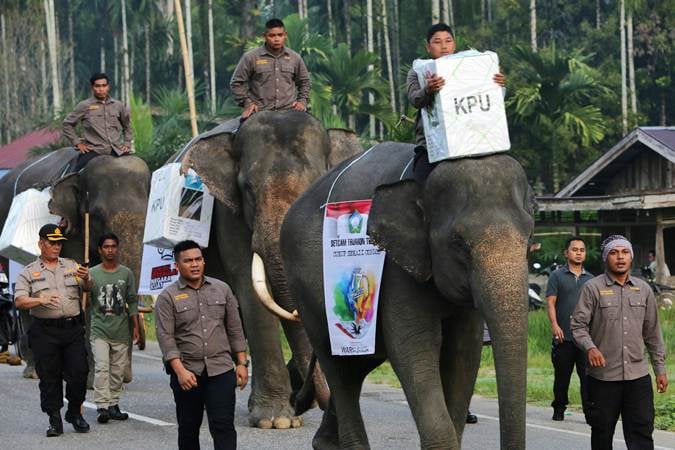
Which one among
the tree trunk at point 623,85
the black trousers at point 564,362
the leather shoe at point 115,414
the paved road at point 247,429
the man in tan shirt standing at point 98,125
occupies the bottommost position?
the paved road at point 247,429

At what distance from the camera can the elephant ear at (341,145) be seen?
42.0 ft

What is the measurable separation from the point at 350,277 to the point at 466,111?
1.40 meters

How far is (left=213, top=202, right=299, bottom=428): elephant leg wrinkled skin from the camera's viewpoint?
12117mm

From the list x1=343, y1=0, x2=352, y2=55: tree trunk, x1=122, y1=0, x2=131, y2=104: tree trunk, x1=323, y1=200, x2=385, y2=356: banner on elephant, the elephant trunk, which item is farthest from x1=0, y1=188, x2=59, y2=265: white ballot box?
x1=122, y1=0, x2=131, y2=104: tree trunk

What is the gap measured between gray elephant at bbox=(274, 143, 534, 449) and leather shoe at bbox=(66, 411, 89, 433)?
2.87m

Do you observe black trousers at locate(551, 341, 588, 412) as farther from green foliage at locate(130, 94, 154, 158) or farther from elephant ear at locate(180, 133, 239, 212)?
green foliage at locate(130, 94, 154, 158)

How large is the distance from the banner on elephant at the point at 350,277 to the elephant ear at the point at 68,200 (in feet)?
21.4

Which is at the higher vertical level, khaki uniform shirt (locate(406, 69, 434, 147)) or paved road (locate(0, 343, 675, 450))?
khaki uniform shirt (locate(406, 69, 434, 147))

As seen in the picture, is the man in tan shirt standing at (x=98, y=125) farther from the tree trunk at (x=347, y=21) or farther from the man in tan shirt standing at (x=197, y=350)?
the tree trunk at (x=347, y=21)

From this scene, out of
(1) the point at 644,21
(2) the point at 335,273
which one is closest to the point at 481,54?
(2) the point at 335,273

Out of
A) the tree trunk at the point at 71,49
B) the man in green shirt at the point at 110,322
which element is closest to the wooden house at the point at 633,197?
the man in green shirt at the point at 110,322

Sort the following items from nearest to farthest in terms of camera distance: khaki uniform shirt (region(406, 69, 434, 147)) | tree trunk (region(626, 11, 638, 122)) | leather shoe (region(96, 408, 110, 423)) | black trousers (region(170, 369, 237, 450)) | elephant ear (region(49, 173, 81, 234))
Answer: khaki uniform shirt (region(406, 69, 434, 147)), black trousers (region(170, 369, 237, 450)), leather shoe (region(96, 408, 110, 423)), elephant ear (region(49, 173, 81, 234)), tree trunk (region(626, 11, 638, 122))

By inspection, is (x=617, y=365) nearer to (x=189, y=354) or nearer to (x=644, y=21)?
(x=189, y=354)

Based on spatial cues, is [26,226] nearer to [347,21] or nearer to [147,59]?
[347,21]
